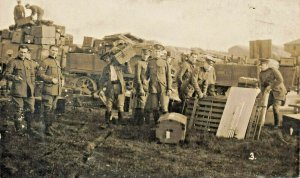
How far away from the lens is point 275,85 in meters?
6.92

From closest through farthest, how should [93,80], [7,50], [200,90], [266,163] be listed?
1. [266,163]
2. [200,90]
3. [7,50]
4. [93,80]

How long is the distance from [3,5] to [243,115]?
483cm

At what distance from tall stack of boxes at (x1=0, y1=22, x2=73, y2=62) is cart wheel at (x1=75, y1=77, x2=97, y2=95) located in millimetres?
2096

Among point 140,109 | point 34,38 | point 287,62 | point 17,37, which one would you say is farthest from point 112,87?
point 287,62

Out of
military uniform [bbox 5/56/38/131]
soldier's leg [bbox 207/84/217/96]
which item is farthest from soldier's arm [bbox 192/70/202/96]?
military uniform [bbox 5/56/38/131]

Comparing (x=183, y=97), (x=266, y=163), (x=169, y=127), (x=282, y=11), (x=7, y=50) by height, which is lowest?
(x=266, y=163)

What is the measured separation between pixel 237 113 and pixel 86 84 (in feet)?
16.6

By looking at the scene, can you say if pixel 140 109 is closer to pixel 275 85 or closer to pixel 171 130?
pixel 171 130

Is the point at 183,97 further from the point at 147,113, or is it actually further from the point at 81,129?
the point at 81,129

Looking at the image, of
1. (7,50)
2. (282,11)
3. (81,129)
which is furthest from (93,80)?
(282,11)

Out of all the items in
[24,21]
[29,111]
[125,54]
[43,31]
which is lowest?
[29,111]

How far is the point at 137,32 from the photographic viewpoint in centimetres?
700

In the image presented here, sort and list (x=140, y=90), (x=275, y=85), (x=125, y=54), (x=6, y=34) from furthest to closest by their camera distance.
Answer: (x=125, y=54)
(x=6, y=34)
(x=140, y=90)
(x=275, y=85)

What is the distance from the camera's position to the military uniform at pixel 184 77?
294 inches
